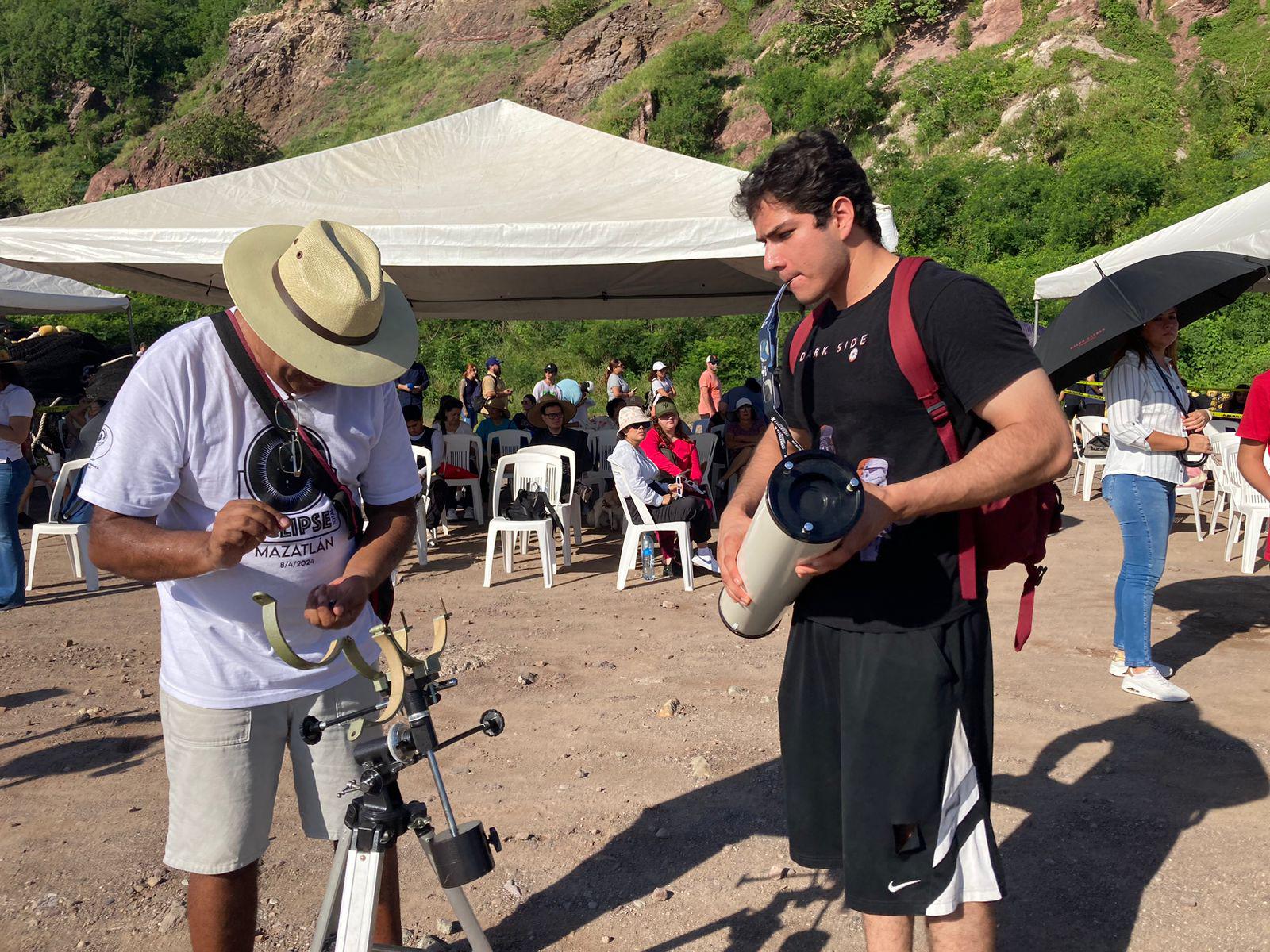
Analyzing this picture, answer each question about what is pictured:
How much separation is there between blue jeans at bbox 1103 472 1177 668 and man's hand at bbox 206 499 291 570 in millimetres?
3935

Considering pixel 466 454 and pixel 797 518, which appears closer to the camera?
pixel 797 518

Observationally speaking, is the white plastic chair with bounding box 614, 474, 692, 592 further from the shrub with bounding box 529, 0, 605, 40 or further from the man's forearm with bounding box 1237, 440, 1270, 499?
the shrub with bounding box 529, 0, 605, 40

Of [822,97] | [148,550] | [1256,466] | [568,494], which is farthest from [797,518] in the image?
[822,97]

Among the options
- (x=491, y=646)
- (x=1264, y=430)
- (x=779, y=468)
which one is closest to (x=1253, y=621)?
(x=1264, y=430)

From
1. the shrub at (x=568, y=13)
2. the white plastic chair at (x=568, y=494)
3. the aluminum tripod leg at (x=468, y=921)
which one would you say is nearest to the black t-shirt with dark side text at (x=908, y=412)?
the aluminum tripod leg at (x=468, y=921)

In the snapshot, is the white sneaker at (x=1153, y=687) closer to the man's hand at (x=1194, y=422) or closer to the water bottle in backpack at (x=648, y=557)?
the man's hand at (x=1194, y=422)

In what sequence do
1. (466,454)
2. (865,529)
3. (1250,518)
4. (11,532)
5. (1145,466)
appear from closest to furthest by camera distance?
(865,529) < (1145,466) < (11,532) < (1250,518) < (466,454)

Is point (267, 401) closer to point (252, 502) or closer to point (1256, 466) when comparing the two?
point (252, 502)

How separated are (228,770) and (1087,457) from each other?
10783 mm

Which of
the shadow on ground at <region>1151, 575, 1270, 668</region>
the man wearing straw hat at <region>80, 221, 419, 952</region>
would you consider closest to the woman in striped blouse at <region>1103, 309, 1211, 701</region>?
the shadow on ground at <region>1151, 575, 1270, 668</region>

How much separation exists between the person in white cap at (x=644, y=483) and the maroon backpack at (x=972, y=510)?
19.0 feet

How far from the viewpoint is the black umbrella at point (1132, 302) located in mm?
4797

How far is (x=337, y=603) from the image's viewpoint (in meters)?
2.01

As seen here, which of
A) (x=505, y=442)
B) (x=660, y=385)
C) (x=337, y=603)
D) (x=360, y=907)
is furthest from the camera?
(x=660, y=385)
